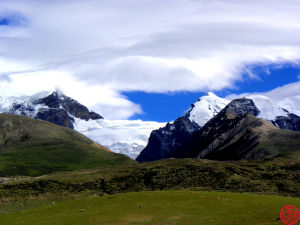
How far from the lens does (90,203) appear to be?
261 feet

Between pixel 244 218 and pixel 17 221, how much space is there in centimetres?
3369

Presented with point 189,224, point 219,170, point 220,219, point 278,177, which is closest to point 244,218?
point 220,219

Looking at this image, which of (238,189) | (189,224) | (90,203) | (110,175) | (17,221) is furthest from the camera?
(110,175)

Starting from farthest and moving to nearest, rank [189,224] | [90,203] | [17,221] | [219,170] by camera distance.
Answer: [219,170] < [90,203] < [17,221] < [189,224]

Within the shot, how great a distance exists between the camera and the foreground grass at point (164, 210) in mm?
58562

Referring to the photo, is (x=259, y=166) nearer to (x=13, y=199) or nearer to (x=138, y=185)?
(x=138, y=185)

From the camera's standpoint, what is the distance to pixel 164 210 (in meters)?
66.4

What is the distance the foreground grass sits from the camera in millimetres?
58562

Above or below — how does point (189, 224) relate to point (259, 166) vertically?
below

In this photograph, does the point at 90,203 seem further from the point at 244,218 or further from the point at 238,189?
the point at 238,189

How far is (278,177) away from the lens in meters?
119

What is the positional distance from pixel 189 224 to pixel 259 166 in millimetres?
85466

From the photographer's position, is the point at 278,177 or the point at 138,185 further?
the point at 138,185

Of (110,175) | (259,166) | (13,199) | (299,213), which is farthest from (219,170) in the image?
(299,213)
